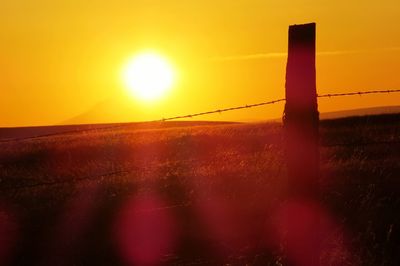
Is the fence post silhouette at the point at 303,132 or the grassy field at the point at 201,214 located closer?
the fence post silhouette at the point at 303,132

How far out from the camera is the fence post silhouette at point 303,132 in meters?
5.34

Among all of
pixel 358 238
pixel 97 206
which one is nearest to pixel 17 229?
pixel 97 206

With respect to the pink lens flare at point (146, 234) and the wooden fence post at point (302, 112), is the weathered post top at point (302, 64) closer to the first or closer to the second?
the wooden fence post at point (302, 112)

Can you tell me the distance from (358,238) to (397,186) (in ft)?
8.60

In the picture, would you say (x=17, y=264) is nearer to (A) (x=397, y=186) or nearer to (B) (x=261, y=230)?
(B) (x=261, y=230)

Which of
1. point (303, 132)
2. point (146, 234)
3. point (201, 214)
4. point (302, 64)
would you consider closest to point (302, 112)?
point (303, 132)

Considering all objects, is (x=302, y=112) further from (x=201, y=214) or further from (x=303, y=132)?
(x=201, y=214)

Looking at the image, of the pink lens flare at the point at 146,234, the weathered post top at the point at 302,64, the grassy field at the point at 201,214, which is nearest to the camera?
the weathered post top at the point at 302,64

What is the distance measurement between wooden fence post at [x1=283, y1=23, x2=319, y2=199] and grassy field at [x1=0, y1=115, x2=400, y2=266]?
0.75 ft

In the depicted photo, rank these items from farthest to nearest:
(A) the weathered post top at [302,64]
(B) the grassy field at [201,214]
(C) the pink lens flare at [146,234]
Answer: (C) the pink lens flare at [146,234] → (B) the grassy field at [201,214] → (A) the weathered post top at [302,64]

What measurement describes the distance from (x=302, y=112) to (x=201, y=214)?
13.8 ft

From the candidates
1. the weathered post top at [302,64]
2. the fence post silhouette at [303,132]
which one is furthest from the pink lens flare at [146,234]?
the weathered post top at [302,64]

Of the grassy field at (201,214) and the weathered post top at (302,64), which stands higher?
the weathered post top at (302,64)

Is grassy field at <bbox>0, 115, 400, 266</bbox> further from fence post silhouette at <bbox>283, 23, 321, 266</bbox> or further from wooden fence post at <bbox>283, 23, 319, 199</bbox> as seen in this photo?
wooden fence post at <bbox>283, 23, 319, 199</bbox>
